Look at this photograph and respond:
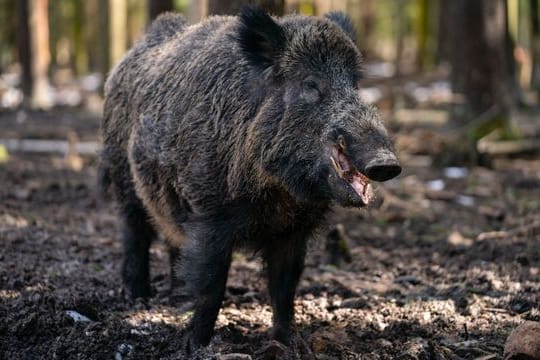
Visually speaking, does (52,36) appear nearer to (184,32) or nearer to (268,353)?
(184,32)

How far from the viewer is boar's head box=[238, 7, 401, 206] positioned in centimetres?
393

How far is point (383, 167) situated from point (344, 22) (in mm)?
1734

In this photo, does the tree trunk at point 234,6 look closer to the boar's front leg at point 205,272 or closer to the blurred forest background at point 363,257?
the blurred forest background at point 363,257

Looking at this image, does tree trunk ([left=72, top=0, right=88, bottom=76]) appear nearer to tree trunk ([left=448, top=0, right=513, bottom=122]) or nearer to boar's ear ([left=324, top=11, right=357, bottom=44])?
tree trunk ([left=448, top=0, right=513, bottom=122])

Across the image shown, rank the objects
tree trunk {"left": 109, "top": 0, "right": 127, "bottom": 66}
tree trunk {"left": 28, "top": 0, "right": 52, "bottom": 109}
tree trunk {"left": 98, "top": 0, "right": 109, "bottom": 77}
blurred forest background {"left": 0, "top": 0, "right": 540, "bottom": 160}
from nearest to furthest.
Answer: blurred forest background {"left": 0, "top": 0, "right": 540, "bottom": 160} < tree trunk {"left": 28, "top": 0, "right": 52, "bottom": 109} < tree trunk {"left": 109, "top": 0, "right": 127, "bottom": 66} < tree trunk {"left": 98, "top": 0, "right": 109, "bottom": 77}

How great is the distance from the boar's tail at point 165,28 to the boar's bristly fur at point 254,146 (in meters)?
0.64

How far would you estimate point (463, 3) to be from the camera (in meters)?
12.6

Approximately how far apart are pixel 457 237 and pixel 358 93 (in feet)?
11.3

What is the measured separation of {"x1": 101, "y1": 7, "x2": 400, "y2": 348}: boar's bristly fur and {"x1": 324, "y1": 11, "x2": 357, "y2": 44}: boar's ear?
0.04 feet

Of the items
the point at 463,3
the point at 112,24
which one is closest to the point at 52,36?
the point at 112,24

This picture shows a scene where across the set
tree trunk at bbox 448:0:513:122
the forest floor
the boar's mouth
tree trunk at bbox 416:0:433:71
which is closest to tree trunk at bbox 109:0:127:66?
tree trunk at bbox 448:0:513:122

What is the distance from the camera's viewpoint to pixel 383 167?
3576mm

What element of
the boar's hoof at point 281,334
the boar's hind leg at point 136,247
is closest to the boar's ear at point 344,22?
the boar's hoof at point 281,334

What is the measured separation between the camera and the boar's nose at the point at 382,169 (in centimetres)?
357
